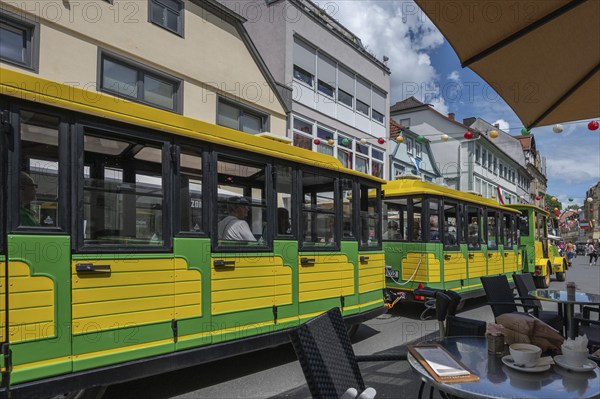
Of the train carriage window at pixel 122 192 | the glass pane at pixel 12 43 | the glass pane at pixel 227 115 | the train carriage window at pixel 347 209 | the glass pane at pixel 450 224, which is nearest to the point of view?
the train carriage window at pixel 122 192

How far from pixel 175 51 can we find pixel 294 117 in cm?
526

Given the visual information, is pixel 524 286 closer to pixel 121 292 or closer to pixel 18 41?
pixel 121 292

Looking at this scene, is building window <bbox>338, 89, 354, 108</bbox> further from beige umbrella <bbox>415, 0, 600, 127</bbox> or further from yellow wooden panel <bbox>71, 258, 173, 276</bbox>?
yellow wooden panel <bbox>71, 258, 173, 276</bbox>

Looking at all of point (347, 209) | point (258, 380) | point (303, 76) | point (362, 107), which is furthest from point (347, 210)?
point (362, 107)

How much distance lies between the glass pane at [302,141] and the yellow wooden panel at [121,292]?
11.7m

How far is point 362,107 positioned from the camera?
19.9m

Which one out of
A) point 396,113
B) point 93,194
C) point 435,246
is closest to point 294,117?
point 435,246

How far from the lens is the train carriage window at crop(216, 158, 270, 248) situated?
4.62 m

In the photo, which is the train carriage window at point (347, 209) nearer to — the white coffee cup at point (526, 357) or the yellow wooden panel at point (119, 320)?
the yellow wooden panel at point (119, 320)

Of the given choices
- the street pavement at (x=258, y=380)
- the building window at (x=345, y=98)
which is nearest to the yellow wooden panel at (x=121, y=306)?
the street pavement at (x=258, y=380)

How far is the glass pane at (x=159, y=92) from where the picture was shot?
10.6 meters

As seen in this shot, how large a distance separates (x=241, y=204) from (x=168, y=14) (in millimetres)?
8312

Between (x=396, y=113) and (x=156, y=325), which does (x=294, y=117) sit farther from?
(x=396, y=113)

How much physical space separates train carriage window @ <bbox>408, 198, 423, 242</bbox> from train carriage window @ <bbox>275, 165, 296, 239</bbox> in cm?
431
